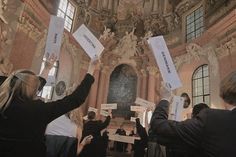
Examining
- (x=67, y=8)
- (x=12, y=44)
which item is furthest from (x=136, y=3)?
(x=12, y=44)

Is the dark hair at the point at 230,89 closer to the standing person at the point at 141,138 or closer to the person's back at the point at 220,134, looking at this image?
the person's back at the point at 220,134

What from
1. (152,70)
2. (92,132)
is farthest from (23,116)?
(152,70)

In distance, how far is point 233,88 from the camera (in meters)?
1.51

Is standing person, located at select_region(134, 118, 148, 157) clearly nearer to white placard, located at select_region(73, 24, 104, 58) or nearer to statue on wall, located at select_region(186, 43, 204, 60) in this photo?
white placard, located at select_region(73, 24, 104, 58)

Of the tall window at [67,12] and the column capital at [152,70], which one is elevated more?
the tall window at [67,12]

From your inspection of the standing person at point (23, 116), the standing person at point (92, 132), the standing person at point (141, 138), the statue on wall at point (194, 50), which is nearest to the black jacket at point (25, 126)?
the standing person at point (23, 116)

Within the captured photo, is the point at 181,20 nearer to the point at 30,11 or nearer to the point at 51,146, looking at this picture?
the point at 30,11

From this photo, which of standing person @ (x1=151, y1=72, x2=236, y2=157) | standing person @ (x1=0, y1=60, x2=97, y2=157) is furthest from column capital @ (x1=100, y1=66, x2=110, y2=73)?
A: standing person @ (x1=151, y1=72, x2=236, y2=157)

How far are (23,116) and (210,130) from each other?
1.14 m

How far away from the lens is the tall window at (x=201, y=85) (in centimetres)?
1176

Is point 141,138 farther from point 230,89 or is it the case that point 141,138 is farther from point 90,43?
point 230,89

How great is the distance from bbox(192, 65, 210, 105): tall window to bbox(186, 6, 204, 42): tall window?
5.83 feet

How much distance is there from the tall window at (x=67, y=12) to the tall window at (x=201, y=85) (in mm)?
7069

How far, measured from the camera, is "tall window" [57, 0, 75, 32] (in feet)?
44.2
